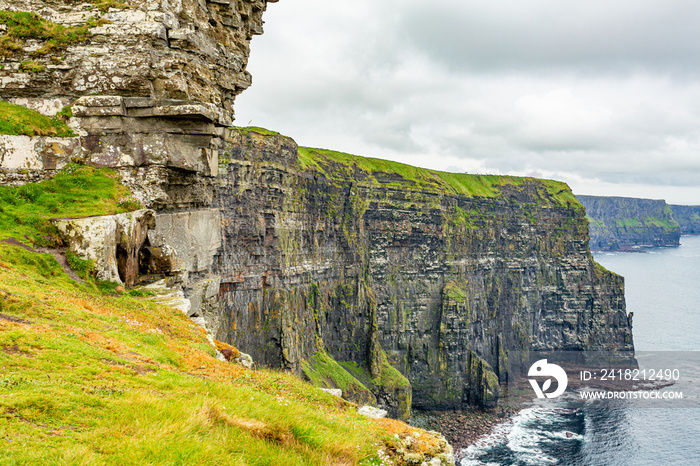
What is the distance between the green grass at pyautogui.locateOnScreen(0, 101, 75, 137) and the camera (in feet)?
44.1

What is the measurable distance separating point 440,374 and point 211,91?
83696 millimetres

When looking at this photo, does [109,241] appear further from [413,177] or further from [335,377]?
[413,177]

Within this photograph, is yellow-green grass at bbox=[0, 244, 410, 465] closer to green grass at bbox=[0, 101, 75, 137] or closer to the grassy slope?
the grassy slope

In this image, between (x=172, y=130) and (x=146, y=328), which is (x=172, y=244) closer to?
(x=172, y=130)

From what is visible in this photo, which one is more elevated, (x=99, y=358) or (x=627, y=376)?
(x=99, y=358)

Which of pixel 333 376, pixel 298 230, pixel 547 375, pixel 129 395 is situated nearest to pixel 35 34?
pixel 129 395

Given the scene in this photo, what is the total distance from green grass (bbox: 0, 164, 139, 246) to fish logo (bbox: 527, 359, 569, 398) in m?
101

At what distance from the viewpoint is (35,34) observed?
47.7 feet

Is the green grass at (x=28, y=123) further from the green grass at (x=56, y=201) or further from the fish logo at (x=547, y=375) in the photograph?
the fish logo at (x=547, y=375)

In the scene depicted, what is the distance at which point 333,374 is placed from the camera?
67938mm

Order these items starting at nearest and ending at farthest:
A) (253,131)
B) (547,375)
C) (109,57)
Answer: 1. (109,57)
2. (253,131)
3. (547,375)

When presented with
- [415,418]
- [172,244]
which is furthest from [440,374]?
[172,244]

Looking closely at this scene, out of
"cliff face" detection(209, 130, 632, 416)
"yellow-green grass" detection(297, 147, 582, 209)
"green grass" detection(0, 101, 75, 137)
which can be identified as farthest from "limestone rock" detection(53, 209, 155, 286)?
"yellow-green grass" detection(297, 147, 582, 209)

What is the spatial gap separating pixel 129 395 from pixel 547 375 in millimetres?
117514
